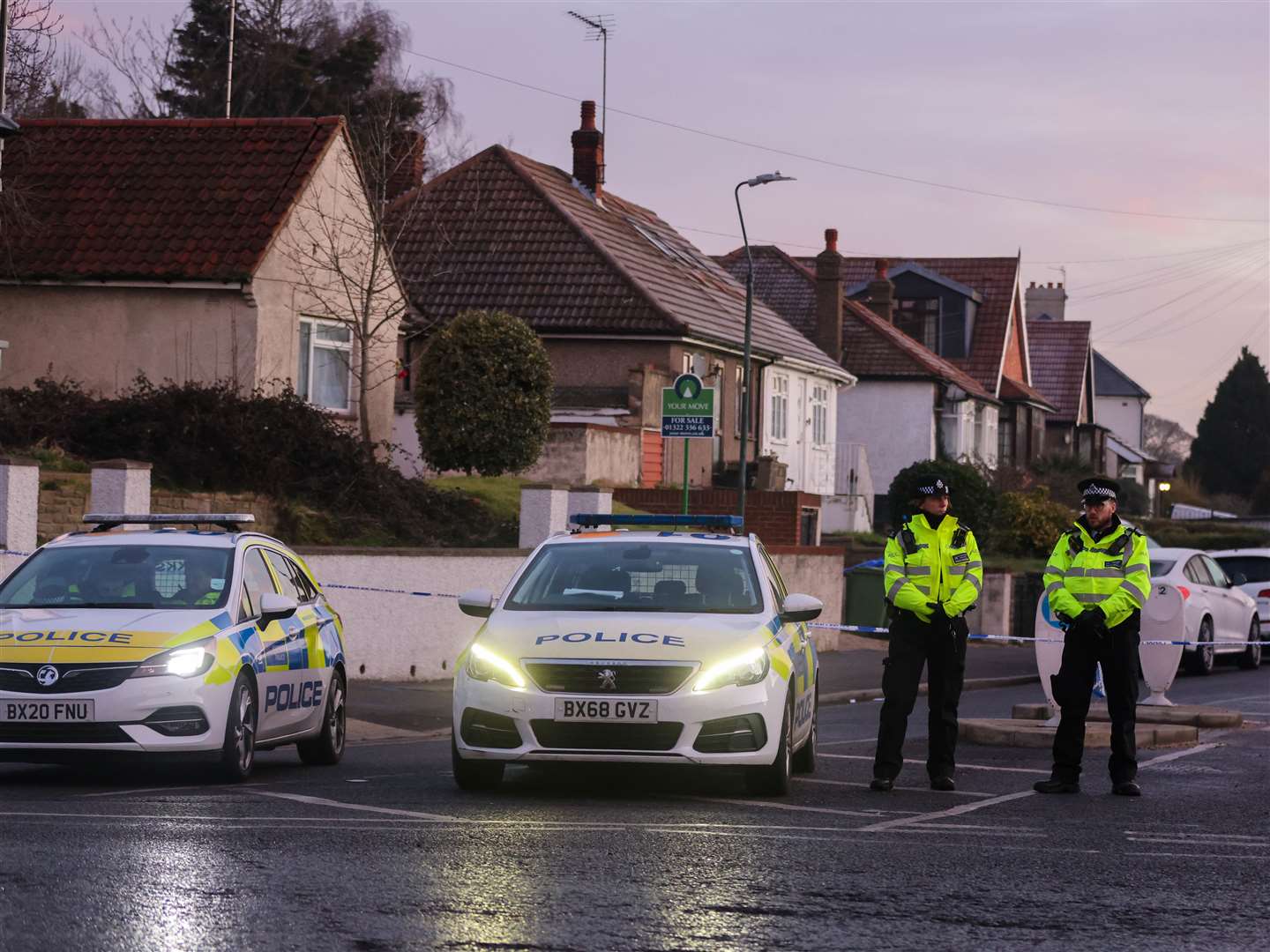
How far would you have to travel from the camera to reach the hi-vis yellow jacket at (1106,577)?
489 inches

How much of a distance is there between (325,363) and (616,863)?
79.6 feet

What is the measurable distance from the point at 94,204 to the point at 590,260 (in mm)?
12939

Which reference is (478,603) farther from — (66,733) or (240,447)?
(240,447)

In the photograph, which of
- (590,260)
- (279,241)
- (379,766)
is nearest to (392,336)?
(279,241)

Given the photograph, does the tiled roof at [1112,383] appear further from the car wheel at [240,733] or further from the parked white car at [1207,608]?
the car wheel at [240,733]

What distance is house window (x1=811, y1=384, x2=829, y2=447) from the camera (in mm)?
51469

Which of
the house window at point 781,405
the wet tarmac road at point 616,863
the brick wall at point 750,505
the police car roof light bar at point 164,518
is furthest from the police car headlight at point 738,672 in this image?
the house window at point 781,405

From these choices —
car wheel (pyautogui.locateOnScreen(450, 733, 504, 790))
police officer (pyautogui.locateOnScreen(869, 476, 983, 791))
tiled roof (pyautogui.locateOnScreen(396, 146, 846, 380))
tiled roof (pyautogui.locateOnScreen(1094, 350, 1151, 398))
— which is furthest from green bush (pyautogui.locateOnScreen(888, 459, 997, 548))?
tiled roof (pyautogui.locateOnScreen(1094, 350, 1151, 398))

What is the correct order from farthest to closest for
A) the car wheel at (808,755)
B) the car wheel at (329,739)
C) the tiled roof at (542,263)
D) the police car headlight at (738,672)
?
the tiled roof at (542,263)
the car wheel at (329,739)
the car wheel at (808,755)
the police car headlight at (738,672)

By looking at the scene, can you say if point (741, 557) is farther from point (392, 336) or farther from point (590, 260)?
point (590, 260)

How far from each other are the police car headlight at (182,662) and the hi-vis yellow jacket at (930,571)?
4.04 m

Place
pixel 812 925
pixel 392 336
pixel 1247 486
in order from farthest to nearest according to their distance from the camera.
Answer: pixel 1247 486 < pixel 392 336 < pixel 812 925

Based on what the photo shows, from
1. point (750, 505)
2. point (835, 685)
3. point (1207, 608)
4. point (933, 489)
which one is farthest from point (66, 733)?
point (750, 505)

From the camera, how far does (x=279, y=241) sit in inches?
1200
